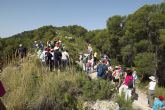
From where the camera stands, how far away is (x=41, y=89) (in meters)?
7.96

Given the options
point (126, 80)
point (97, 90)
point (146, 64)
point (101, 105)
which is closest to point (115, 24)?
point (146, 64)

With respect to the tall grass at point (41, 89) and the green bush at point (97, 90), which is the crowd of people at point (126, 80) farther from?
the tall grass at point (41, 89)

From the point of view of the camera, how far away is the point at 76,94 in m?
9.13

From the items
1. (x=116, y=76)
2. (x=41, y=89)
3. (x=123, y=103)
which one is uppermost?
(x=41, y=89)

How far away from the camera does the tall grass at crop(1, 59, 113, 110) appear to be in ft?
24.5

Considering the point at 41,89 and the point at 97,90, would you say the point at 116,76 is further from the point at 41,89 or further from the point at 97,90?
the point at 41,89

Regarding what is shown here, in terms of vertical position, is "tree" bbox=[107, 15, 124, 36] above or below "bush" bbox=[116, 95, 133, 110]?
above

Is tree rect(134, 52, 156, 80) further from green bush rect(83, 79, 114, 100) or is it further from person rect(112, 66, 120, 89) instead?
green bush rect(83, 79, 114, 100)

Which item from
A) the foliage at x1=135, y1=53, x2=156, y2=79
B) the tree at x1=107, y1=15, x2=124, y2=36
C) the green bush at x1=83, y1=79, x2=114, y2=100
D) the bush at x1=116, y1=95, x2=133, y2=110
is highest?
the tree at x1=107, y1=15, x2=124, y2=36

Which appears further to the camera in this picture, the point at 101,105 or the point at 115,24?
the point at 115,24

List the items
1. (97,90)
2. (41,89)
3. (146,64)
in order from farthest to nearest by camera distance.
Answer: (146,64) < (97,90) < (41,89)

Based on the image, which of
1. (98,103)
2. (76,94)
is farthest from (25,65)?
(98,103)

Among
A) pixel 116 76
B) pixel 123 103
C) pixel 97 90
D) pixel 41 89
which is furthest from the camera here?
pixel 116 76

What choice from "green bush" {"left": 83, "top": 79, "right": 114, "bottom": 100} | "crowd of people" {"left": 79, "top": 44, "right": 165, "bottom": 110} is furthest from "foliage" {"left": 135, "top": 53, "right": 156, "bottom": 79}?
"green bush" {"left": 83, "top": 79, "right": 114, "bottom": 100}
